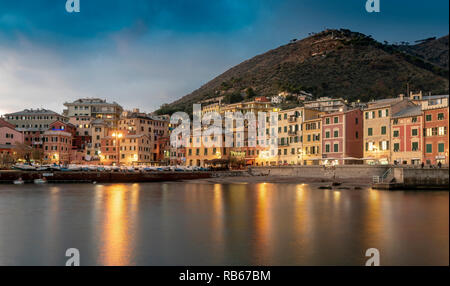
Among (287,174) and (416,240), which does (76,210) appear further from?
(287,174)

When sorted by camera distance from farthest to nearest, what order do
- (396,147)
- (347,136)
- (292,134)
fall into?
(292,134) < (347,136) < (396,147)

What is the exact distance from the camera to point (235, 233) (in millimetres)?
21766

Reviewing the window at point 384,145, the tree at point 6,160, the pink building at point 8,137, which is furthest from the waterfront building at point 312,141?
the pink building at point 8,137

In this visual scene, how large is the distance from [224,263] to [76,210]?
22982mm

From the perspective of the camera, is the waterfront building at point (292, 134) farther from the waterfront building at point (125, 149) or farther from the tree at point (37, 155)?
the tree at point (37, 155)

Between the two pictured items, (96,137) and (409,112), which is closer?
(409,112)

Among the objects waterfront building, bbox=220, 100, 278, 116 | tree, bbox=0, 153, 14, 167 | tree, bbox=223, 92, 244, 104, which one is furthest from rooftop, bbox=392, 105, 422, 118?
tree, bbox=223, 92, 244, 104

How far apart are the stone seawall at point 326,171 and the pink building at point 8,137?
3027 inches

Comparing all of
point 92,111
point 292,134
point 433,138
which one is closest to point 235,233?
point 433,138

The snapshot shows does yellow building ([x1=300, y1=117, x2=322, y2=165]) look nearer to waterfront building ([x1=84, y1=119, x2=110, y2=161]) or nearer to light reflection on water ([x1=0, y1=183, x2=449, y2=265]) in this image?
light reflection on water ([x1=0, y1=183, x2=449, y2=265])

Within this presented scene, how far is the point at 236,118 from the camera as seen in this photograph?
109 meters

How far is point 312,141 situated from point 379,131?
15887 millimetres

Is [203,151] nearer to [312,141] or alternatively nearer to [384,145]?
[312,141]

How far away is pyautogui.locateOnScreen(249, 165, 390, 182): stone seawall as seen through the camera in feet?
188
